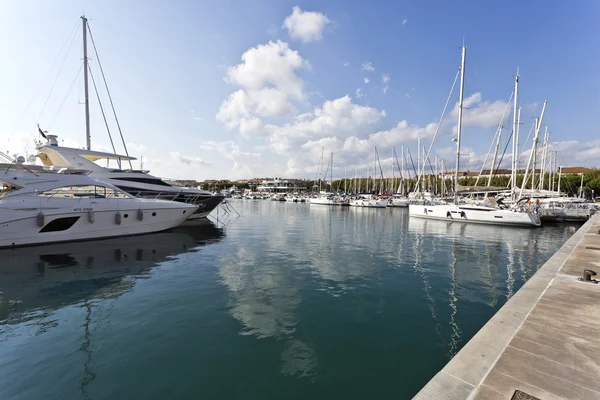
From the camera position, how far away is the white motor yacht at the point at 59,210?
15672 millimetres

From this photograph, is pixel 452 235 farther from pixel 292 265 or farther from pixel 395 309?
pixel 395 309

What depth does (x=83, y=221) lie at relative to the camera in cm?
1781

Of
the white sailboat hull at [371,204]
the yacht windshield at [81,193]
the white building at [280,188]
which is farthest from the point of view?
the white building at [280,188]

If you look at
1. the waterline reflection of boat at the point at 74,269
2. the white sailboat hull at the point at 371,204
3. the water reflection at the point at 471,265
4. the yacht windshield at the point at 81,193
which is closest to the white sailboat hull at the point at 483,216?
the water reflection at the point at 471,265

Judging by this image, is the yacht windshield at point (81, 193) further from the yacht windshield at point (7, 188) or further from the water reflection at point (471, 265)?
the water reflection at point (471, 265)

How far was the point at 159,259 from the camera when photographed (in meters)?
14.0

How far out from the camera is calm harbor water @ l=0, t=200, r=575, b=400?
4.89 metres

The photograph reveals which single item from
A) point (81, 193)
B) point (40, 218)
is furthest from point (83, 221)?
point (40, 218)

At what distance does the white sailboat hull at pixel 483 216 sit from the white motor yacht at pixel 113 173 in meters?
28.5

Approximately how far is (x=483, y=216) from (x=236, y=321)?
31.8 metres

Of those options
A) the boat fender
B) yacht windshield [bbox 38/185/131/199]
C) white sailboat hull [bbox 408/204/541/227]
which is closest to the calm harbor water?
the boat fender

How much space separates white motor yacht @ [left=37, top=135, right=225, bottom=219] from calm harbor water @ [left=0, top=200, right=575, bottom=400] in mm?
10133

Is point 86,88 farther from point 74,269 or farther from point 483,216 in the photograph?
point 483,216

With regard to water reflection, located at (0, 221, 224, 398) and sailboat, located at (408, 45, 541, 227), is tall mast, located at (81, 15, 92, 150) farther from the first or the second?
sailboat, located at (408, 45, 541, 227)
